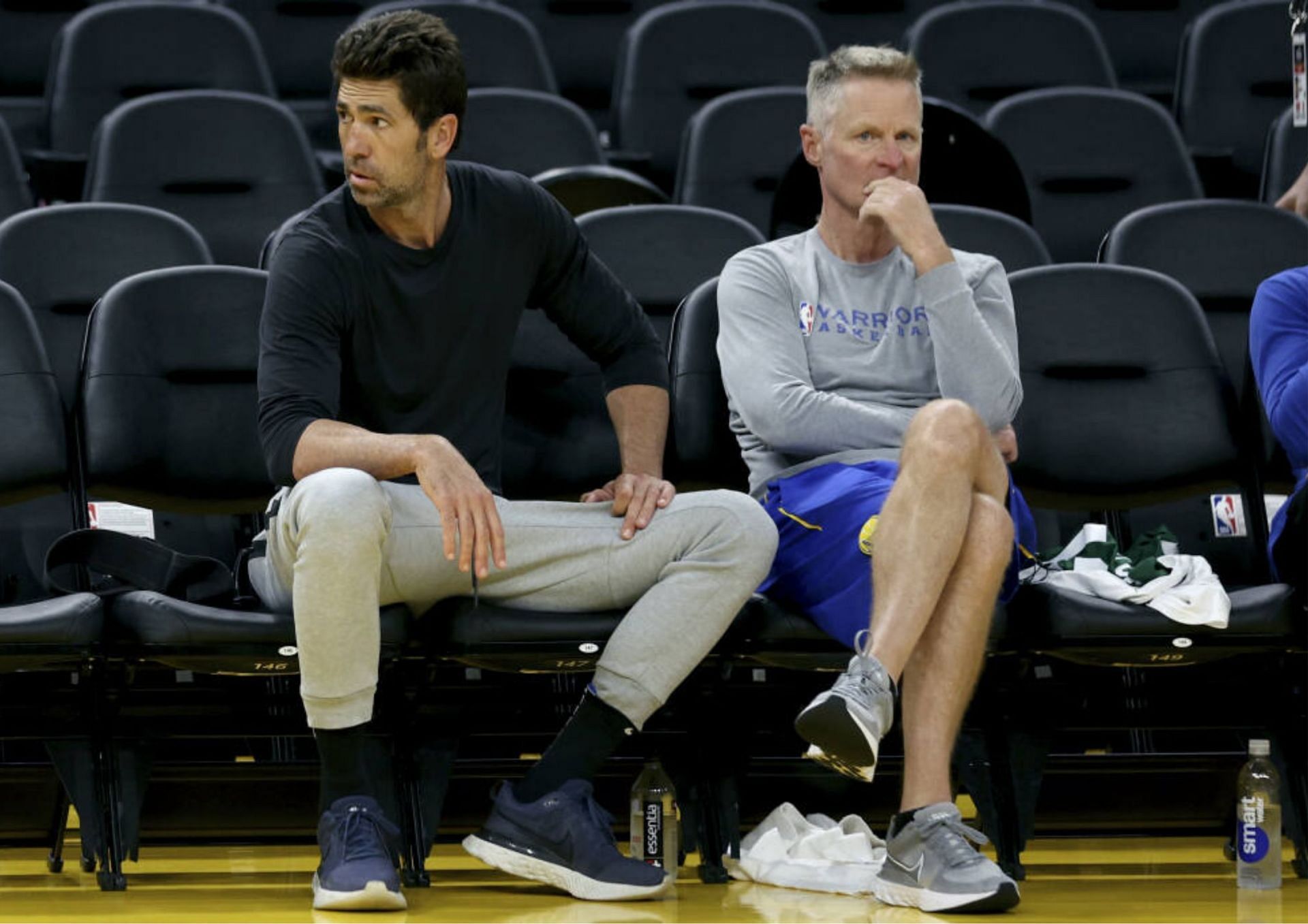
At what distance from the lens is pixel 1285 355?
3.47 m

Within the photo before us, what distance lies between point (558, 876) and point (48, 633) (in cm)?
80

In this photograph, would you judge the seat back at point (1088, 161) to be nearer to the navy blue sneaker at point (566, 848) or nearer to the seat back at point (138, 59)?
the seat back at point (138, 59)

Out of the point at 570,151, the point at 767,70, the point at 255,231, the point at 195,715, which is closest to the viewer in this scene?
the point at 195,715

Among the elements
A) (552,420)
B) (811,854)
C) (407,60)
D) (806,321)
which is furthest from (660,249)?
(811,854)

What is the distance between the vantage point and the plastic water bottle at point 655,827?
307cm

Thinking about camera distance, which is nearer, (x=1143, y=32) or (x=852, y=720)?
(x=852, y=720)

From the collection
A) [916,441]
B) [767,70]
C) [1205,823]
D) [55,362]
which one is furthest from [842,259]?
[767,70]

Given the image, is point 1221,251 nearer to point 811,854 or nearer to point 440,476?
point 811,854

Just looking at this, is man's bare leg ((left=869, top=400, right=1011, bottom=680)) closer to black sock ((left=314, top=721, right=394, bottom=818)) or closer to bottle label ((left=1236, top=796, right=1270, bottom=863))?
bottle label ((left=1236, top=796, right=1270, bottom=863))

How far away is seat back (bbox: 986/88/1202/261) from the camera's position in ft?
17.2

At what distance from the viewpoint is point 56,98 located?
216 inches

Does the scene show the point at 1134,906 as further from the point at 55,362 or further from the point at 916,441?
the point at 55,362

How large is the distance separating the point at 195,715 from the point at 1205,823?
1.67 m

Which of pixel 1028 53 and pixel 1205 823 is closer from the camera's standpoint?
pixel 1205 823
